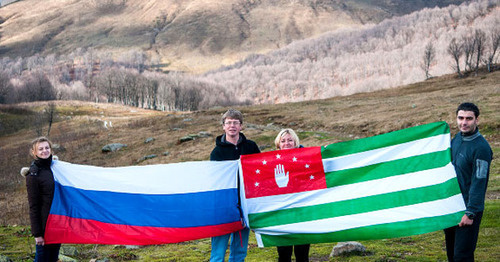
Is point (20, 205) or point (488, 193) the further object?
point (20, 205)

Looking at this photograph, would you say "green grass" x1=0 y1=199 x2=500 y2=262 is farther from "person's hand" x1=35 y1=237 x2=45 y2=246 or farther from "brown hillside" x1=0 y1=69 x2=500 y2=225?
"brown hillside" x1=0 y1=69 x2=500 y2=225

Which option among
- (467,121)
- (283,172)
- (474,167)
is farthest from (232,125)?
(474,167)

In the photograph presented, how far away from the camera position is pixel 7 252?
13.2 metres

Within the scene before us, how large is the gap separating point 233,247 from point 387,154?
3717 millimetres

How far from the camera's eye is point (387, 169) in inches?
337

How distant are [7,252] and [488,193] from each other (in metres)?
18.5

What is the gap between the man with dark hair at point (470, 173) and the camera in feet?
21.7

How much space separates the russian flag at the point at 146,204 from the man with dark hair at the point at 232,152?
0.64 ft

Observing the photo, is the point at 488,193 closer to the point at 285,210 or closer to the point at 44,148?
the point at 285,210

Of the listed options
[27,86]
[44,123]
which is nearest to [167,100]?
[27,86]

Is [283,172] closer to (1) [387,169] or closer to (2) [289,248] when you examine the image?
(2) [289,248]

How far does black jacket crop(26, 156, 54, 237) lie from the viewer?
7.72m

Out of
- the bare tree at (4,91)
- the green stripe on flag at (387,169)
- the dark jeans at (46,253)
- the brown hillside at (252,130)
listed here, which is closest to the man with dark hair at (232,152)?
the green stripe on flag at (387,169)

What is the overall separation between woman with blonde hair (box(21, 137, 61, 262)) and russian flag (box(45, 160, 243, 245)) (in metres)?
0.45
